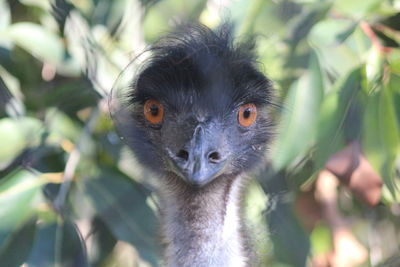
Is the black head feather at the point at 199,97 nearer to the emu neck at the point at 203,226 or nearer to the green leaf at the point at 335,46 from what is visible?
the emu neck at the point at 203,226

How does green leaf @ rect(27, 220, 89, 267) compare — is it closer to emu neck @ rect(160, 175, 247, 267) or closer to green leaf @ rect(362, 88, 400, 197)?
emu neck @ rect(160, 175, 247, 267)

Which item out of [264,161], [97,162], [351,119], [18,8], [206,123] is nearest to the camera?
[206,123]

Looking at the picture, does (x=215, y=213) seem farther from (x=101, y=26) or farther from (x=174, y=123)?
(x=101, y=26)

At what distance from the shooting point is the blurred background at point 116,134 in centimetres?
158

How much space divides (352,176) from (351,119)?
297 millimetres

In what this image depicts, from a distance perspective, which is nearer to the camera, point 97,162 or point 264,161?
point 264,161

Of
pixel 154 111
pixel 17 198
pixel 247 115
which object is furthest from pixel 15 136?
pixel 247 115

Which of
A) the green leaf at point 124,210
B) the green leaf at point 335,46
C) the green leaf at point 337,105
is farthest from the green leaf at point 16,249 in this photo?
the green leaf at point 335,46

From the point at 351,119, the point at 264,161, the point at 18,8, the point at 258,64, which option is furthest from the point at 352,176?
the point at 18,8

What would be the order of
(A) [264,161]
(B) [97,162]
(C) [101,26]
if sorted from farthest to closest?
(C) [101,26]
(B) [97,162]
(A) [264,161]

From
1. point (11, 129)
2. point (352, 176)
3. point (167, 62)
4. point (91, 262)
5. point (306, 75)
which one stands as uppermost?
point (167, 62)

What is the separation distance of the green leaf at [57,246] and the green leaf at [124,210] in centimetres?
11

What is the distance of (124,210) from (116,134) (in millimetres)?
174

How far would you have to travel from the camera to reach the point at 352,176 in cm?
194
